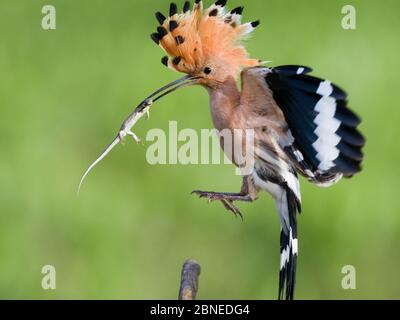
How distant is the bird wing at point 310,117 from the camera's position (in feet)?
14.9

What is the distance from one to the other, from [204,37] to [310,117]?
52 centimetres

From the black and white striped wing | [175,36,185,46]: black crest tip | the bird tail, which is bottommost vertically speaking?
the bird tail

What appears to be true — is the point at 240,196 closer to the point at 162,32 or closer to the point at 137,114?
the point at 137,114

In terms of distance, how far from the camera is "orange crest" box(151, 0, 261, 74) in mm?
4840

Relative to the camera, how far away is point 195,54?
A: 4906 mm

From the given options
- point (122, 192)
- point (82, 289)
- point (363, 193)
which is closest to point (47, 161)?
point (122, 192)

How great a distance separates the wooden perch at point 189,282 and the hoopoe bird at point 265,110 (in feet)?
1.78

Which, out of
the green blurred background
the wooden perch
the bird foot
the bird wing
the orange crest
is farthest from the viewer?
the green blurred background

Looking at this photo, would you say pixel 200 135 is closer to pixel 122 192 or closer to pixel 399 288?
pixel 122 192

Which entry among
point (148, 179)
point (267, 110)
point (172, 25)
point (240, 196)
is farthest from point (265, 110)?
point (148, 179)

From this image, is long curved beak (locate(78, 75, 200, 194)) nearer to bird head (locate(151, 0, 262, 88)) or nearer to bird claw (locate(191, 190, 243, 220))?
bird head (locate(151, 0, 262, 88))

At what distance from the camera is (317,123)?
4.60m

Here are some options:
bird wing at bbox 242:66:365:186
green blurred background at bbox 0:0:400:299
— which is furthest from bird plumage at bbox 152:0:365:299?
green blurred background at bbox 0:0:400:299

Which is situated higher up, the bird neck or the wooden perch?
the bird neck
